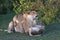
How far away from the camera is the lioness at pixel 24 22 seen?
6.61 m

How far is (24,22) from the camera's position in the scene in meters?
6.89

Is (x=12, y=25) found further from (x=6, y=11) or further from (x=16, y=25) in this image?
(x=6, y=11)

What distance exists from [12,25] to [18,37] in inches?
36.5

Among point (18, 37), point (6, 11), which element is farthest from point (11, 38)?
point (6, 11)

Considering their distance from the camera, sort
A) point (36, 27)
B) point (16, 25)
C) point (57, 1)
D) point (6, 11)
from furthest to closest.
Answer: point (6, 11), point (16, 25), point (36, 27), point (57, 1)

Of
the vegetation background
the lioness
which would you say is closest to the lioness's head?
the lioness

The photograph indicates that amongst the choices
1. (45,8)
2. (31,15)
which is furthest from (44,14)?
(31,15)

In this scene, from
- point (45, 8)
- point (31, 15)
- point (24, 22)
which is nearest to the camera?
point (45, 8)

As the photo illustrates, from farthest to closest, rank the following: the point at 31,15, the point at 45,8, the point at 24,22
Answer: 1. the point at 24,22
2. the point at 31,15
3. the point at 45,8

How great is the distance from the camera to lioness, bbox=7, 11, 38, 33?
6.61 meters

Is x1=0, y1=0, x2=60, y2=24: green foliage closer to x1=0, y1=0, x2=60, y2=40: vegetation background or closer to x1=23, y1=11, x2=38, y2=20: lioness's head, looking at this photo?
x1=0, y1=0, x2=60, y2=40: vegetation background

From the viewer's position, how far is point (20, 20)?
275 inches

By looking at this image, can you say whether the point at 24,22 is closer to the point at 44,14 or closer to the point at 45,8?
the point at 44,14

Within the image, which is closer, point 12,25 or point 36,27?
point 36,27
